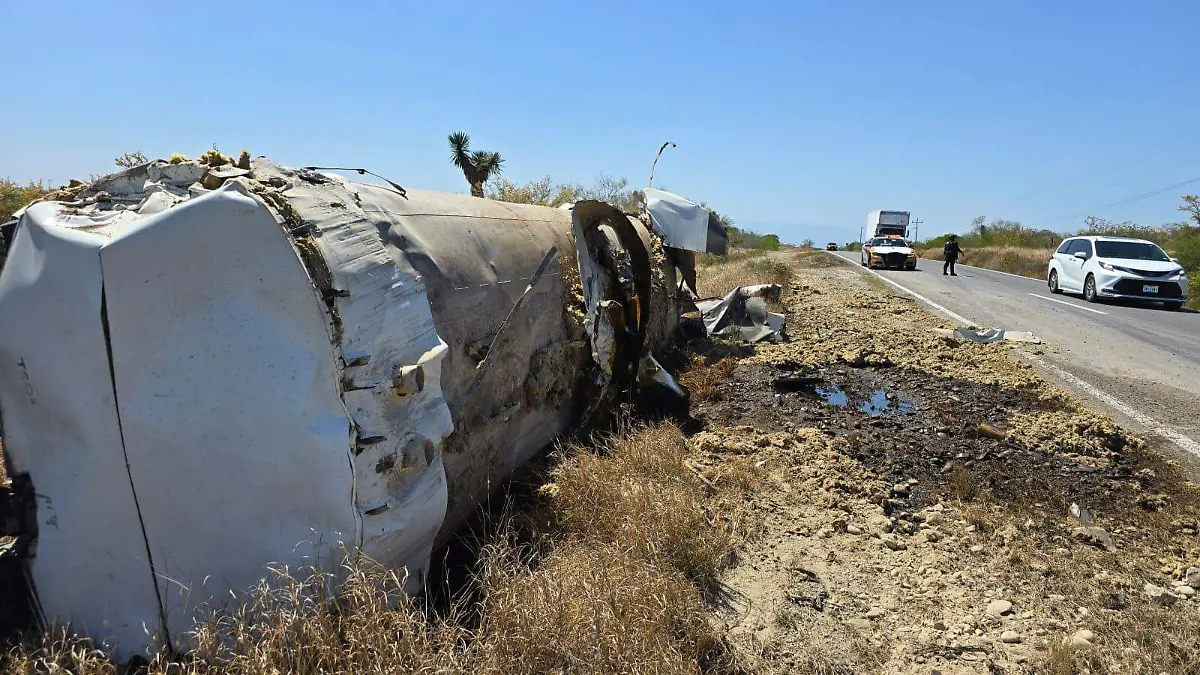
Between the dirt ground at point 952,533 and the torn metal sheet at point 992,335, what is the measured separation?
7.18 feet

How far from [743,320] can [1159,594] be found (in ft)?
21.8

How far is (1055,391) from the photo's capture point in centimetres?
615

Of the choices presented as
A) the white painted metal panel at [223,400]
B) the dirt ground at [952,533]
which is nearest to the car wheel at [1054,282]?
the dirt ground at [952,533]

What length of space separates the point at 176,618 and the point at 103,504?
1.74 feet

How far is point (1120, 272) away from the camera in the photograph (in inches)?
502

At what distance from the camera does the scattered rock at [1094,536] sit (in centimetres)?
359

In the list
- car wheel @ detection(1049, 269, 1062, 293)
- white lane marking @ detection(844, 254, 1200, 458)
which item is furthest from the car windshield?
white lane marking @ detection(844, 254, 1200, 458)

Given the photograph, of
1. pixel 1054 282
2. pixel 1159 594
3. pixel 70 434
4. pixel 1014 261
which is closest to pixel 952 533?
pixel 1159 594

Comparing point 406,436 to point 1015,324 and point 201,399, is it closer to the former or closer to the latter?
point 201,399

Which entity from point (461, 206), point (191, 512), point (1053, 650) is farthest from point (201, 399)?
point (1053, 650)

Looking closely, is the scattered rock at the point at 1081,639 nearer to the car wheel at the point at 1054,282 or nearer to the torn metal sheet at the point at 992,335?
the torn metal sheet at the point at 992,335

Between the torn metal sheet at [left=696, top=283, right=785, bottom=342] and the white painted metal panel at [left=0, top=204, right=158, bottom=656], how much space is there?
7.45 m

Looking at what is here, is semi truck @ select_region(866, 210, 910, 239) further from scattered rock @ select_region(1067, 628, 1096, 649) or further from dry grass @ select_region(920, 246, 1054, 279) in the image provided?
scattered rock @ select_region(1067, 628, 1096, 649)

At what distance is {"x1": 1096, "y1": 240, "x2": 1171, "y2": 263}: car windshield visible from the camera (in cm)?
1346
